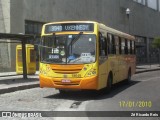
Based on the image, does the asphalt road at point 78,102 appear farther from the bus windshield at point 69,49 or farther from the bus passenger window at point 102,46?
the bus passenger window at point 102,46

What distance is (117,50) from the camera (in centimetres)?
1811

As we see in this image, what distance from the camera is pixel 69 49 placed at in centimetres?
1457

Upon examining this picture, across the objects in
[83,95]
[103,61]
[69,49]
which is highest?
[69,49]

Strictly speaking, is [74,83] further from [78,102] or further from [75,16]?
[75,16]

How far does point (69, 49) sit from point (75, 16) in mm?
23132

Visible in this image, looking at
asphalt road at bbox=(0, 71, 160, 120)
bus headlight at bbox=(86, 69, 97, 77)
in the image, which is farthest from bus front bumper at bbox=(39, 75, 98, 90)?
asphalt road at bbox=(0, 71, 160, 120)

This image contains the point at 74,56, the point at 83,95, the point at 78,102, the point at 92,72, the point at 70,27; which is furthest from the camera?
the point at 83,95

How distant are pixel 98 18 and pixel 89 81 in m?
29.1

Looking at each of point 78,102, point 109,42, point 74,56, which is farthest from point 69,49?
point 109,42

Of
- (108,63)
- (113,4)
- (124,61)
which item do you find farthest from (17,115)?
(113,4)

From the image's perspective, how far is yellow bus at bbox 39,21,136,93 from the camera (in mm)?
14297

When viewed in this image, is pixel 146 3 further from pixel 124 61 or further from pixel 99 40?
pixel 99 40

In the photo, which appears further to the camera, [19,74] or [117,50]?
[19,74]

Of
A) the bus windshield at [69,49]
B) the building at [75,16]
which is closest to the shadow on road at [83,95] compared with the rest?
the bus windshield at [69,49]
